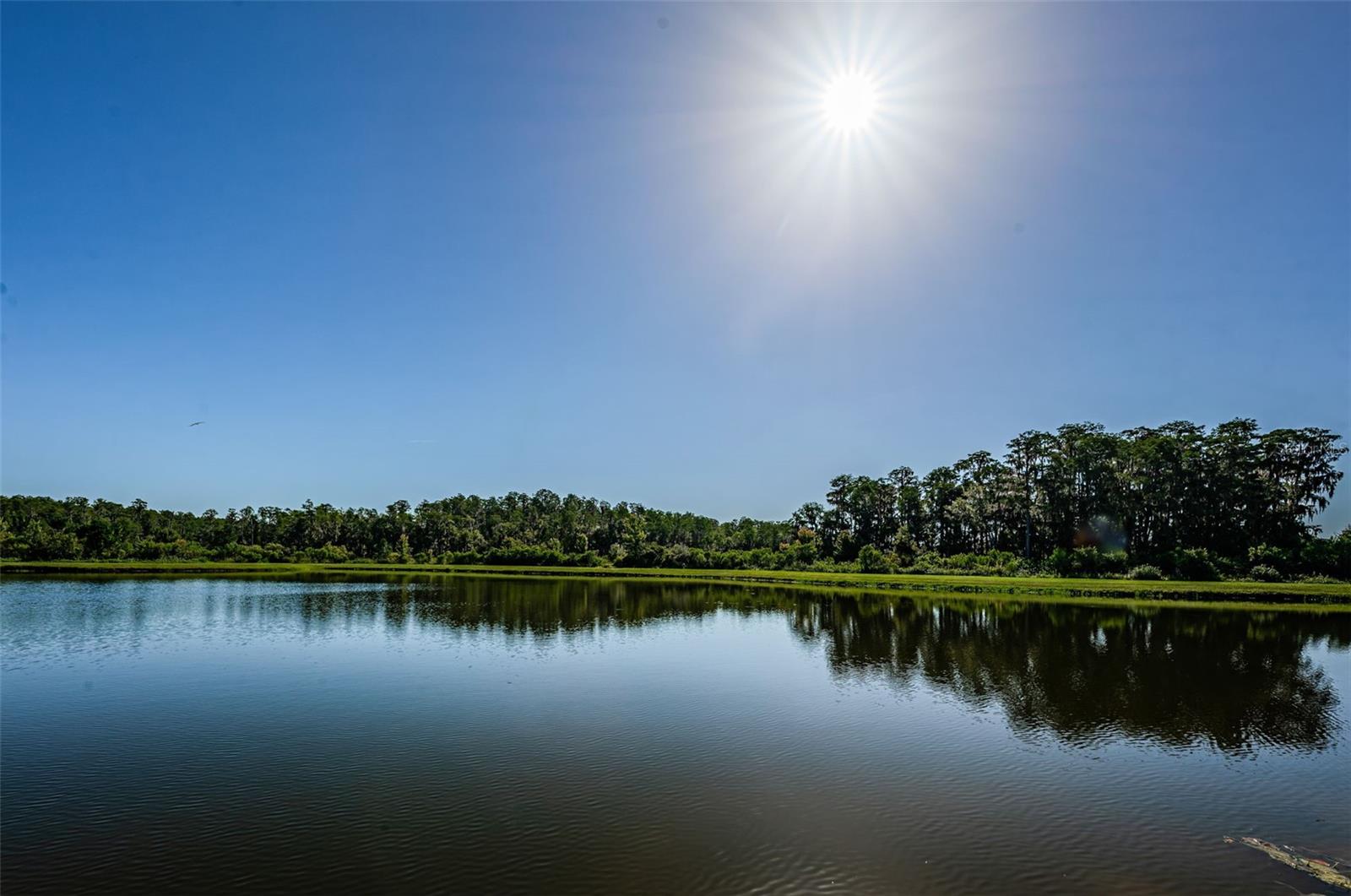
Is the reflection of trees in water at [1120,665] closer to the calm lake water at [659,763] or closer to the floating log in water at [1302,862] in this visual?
the calm lake water at [659,763]

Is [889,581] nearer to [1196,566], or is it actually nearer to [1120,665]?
A: [1196,566]

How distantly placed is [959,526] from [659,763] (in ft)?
323

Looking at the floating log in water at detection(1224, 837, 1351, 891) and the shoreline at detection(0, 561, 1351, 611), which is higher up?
the floating log in water at detection(1224, 837, 1351, 891)

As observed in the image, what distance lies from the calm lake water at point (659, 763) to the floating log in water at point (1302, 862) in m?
0.31

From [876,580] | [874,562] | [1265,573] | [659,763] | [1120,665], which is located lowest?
[876,580]

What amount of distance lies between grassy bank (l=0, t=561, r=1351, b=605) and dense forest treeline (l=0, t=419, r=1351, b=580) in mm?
9504

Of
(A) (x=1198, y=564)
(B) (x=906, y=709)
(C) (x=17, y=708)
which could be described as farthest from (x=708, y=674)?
(A) (x=1198, y=564)

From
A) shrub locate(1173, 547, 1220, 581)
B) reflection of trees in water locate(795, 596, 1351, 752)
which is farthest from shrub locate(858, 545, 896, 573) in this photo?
reflection of trees in water locate(795, 596, 1351, 752)

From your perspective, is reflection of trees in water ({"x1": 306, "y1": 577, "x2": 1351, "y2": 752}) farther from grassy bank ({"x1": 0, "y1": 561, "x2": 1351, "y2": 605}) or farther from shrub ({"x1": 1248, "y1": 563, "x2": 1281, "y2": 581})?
shrub ({"x1": 1248, "y1": 563, "x2": 1281, "y2": 581})

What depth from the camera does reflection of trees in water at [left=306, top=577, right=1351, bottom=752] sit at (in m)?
19.8

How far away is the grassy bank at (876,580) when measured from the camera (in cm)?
5481

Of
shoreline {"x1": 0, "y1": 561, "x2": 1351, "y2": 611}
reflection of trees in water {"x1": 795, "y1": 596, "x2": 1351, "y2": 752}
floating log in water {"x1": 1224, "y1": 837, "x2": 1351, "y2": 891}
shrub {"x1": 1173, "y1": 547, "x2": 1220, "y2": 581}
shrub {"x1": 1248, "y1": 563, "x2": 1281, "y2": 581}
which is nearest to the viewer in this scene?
floating log in water {"x1": 1224, "y1": 837, "x2": 1351, "y2": 891}

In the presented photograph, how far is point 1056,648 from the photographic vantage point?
103 ft

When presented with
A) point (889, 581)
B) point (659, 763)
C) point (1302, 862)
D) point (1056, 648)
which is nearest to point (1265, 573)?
point (889, 581)
